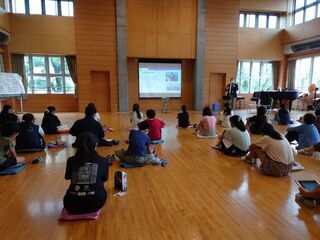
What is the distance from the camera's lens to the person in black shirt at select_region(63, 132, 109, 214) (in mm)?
2207

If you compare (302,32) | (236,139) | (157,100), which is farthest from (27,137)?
(302,32)

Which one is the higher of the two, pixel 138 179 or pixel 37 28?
pixel 37 28

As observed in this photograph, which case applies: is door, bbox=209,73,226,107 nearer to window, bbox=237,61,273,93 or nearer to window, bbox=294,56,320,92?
window, bbox=237,61,273,93

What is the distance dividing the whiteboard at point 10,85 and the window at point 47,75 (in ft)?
5.33

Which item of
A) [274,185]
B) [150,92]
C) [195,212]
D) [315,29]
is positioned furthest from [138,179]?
[315,29]

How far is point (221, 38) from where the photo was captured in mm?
11867

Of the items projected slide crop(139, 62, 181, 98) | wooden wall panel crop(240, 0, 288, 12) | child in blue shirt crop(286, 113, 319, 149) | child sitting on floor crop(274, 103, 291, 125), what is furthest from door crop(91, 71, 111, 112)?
child in blue shirt crop(286, 113, 319, 149)

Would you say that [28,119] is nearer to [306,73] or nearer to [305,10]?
[306,73]

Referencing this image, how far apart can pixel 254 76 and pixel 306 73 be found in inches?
97.6

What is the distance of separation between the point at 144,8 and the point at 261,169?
9723 mm

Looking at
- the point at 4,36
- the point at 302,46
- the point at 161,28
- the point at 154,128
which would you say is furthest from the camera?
the point at 302,46

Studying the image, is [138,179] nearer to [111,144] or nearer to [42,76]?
[111,144]

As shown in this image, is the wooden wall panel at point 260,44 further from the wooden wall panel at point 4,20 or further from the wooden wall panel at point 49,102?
the wooden wall panel at point 4,20

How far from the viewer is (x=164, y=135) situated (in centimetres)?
617
